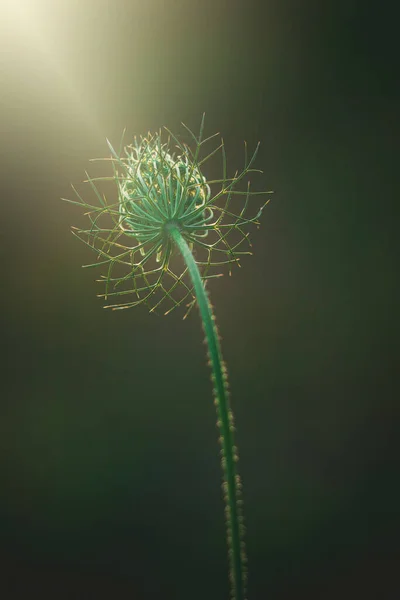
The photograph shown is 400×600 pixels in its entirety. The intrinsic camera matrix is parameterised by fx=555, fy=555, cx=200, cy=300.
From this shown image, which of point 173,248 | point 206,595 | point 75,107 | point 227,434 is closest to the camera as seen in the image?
point 227,434

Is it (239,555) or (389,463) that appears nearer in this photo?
(239,555)

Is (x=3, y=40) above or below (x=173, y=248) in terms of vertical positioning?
above

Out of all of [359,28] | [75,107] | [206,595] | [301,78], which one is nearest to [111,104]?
[75,107]

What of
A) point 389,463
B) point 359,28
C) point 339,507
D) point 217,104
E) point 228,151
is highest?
point 359,28

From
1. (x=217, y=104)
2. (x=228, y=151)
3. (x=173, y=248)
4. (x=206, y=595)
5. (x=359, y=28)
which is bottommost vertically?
(x=206, y=595)

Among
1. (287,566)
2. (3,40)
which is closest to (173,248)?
(287,566)

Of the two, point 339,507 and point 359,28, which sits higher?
point 359,28

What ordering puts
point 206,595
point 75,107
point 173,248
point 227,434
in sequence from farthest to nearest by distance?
point 75,107, point 206,595, point 173,248, point 227,434

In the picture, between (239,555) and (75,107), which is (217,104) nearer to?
(75,107)

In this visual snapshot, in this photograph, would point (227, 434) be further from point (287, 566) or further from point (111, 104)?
point (111, 104)

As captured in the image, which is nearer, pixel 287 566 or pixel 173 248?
pixel 173 248
